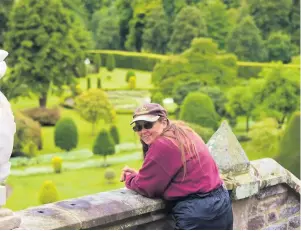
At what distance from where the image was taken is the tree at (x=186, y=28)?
126 ft

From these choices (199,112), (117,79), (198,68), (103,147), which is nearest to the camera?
(103,147)

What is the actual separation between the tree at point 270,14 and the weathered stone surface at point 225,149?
3482 centimetres

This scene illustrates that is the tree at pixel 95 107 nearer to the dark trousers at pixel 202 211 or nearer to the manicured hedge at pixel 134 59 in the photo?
the manicured hedge at pixel 134 59

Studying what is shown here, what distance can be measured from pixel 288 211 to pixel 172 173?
1.90m

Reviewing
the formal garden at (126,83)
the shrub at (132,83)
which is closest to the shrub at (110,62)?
the formal garden at (126,83)

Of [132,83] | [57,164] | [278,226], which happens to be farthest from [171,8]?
[278,226]

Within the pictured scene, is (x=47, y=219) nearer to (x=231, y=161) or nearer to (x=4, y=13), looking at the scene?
(x=231, y=161)

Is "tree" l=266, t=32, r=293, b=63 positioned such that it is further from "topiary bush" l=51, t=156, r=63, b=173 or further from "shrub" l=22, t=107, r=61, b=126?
"topiary bush" l=51, t=156, r=63, b=173

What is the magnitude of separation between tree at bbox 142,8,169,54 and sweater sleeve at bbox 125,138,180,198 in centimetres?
3819

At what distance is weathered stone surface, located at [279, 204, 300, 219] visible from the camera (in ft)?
17.4

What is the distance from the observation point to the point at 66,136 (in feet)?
75.9

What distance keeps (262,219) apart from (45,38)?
24655mm

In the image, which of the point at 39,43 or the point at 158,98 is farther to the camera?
the point at 39,43

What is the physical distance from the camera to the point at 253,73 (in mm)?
35875
